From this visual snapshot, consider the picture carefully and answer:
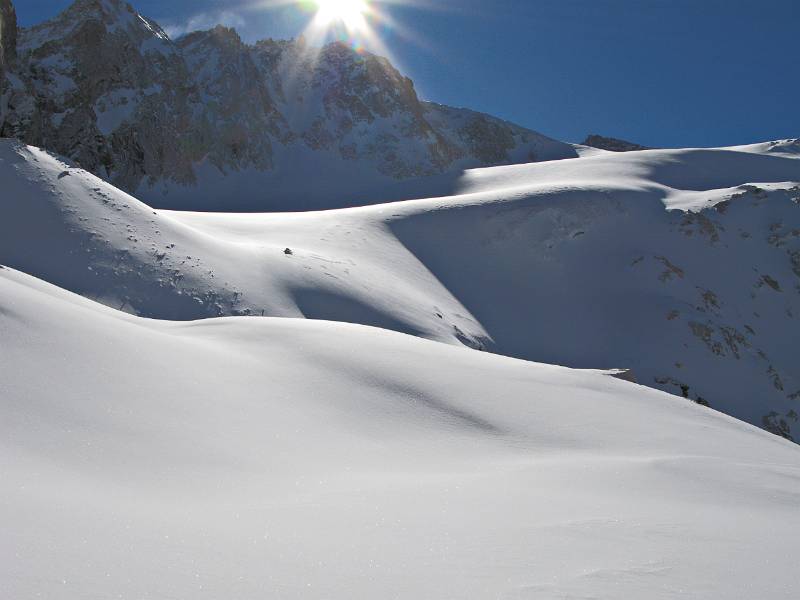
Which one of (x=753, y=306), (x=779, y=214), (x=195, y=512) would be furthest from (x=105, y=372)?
(x=779, y=214)

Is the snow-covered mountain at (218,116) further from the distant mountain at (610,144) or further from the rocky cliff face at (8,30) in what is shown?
the distant mountain at (610,144)

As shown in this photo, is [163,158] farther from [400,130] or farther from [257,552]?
[257,552]

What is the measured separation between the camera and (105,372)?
5.05 metres

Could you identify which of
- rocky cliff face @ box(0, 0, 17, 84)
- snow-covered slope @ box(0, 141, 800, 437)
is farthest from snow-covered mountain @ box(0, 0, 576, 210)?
snow-covered slope @ box(0, 141, 800, 437)

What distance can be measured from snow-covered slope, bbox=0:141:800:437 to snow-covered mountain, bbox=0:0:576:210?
18.9 m

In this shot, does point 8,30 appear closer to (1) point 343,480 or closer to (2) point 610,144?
(1) point 343,480

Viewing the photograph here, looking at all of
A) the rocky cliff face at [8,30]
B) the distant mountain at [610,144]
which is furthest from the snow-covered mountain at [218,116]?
the distant mountain at [610,144]

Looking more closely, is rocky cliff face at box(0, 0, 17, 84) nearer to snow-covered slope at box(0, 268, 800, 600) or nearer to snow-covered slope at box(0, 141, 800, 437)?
snow-covered slope at box(0, 141, 800, 437)

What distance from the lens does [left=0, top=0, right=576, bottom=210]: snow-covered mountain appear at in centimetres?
4984

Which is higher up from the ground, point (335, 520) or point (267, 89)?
point (267, 89)

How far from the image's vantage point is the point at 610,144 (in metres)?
105

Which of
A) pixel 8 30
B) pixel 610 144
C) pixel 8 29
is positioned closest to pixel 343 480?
pixel 8 29

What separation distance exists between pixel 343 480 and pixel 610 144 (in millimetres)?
108557

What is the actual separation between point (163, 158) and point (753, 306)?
4178cm
